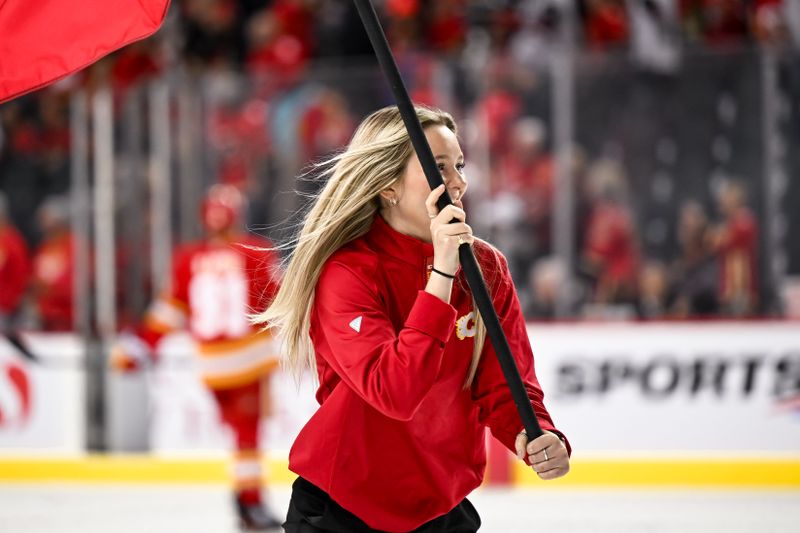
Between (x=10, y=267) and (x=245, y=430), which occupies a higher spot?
(x=10, y=267)

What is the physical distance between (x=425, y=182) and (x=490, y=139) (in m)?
5.82

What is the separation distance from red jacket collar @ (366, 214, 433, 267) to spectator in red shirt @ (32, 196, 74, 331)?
22.5ft

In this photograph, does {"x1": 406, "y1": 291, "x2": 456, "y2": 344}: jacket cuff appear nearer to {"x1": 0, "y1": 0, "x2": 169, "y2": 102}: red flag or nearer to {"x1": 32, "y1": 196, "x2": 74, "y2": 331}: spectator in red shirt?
{"x1": 0, "y1": 0, "x2": 169, "y2": 102}: red flag

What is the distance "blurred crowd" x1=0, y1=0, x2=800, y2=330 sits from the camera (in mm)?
8156

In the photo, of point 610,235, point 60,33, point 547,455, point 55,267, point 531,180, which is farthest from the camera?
point 55,267

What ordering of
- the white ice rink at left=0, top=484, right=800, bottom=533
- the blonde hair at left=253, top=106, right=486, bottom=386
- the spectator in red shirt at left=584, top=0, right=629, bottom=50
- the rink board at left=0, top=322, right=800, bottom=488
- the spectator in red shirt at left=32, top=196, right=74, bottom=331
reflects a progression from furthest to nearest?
the spectator in red shirt at left=584, top=0, right=629, bottom=50 < the spectator in red shirt at left=32, top=196, right=74, bottom=331 < the rink board at left=0, top=322, right=800, bottom=488 < the white ice rink at left=0, top=484, right=800, bottom=533 < the blonde hair at left=253, top=106, right=486, bottom=386

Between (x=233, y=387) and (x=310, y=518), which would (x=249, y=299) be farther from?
(x=310, y=518)

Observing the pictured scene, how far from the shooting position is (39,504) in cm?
797

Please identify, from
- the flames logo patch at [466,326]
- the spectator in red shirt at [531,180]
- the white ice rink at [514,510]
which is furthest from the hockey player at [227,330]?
the flames logo patch at [466,326]

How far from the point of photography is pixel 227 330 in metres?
6.78

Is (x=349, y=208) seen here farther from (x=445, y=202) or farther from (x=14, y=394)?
(x=14, y=394)

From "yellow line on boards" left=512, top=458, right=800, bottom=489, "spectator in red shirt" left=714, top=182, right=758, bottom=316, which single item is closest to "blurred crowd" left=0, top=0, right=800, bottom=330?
"spectator in red shirt" left=714, top=182, right=758, bottom=316

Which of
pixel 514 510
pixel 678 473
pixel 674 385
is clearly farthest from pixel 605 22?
pixel 514 510

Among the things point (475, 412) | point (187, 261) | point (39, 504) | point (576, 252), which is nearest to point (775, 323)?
point (576, 252)
